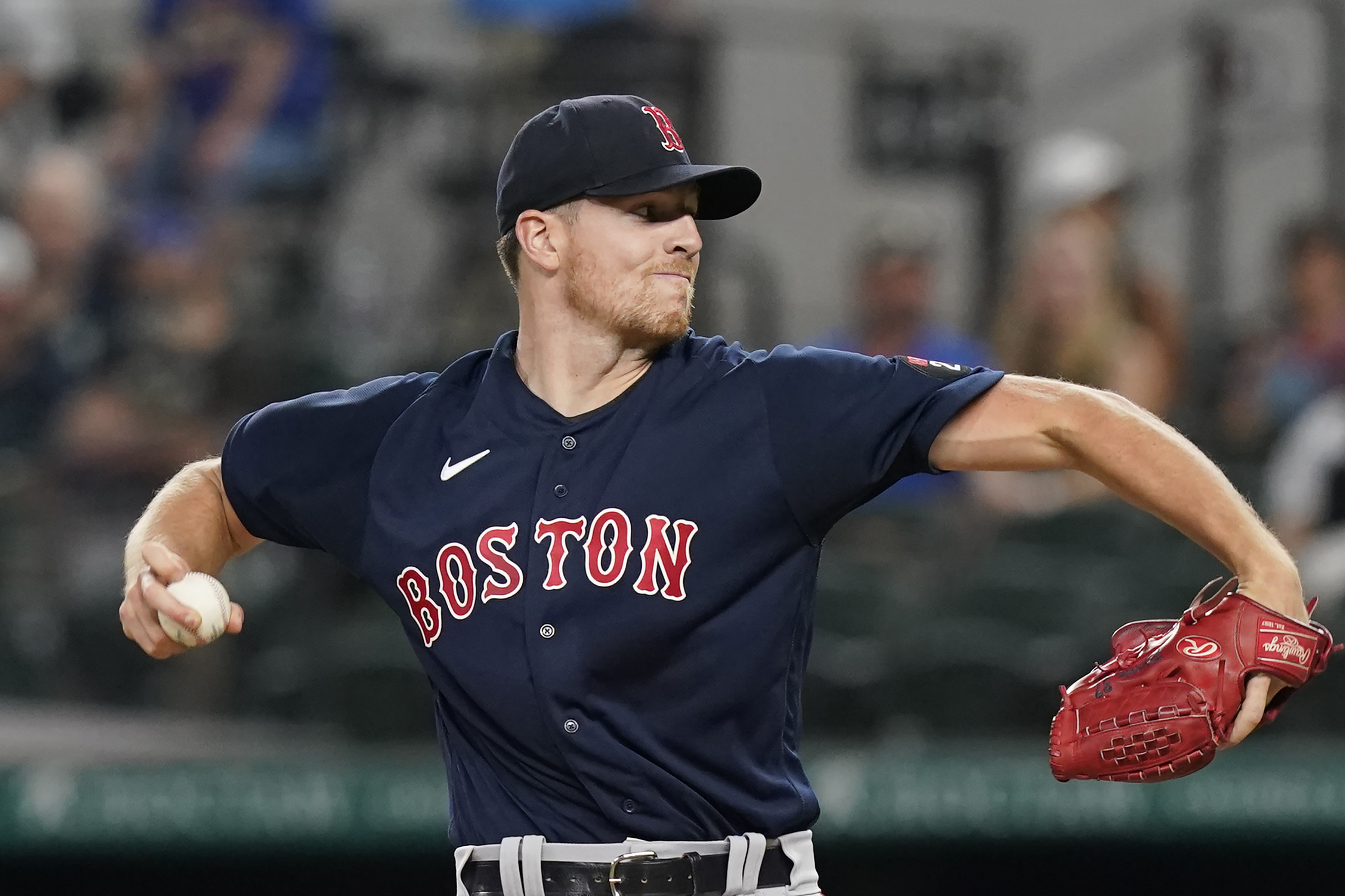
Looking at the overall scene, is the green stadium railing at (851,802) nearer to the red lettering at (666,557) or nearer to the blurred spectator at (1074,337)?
the blurred spectator at (1074,337)

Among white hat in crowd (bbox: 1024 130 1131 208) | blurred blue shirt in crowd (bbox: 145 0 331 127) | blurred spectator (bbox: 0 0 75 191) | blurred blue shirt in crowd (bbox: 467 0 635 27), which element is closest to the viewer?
white hat in crowd (bbox: 1024 130 1131 208)

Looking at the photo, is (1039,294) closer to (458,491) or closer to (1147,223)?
(1147,223)

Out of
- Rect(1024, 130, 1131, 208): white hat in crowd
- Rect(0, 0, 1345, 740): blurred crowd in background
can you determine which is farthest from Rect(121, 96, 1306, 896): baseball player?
Rect(1024, 130, 1131, 208): white hat in crowd

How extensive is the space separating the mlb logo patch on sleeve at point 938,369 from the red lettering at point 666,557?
38cm

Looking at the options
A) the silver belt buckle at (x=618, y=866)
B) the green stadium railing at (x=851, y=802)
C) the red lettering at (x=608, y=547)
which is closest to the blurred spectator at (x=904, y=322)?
the green stadium railing at (x=851, y=802)

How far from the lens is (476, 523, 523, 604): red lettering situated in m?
2.66

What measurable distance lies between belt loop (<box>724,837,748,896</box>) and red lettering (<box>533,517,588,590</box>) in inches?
17.3

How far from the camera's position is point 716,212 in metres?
2.94

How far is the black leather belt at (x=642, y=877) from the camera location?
8.48 feet

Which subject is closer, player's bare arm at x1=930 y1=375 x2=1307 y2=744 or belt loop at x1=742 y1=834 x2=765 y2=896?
player's bare arm at x1=930 y1=375 x2=1307 y2=744

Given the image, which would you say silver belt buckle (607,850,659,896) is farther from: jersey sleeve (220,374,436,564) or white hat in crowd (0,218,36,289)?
white hat in crowd (0,218,36,289)

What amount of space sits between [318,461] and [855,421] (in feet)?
2.77

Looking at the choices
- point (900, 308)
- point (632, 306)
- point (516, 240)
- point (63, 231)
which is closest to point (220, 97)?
point (63, 231)

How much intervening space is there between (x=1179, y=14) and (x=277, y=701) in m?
5.61
